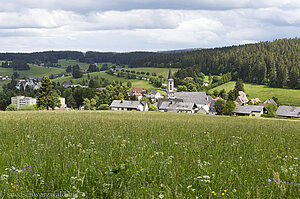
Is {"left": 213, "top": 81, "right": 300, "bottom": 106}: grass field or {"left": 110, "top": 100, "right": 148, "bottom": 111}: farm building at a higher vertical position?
{"left": 213, "top": 81, "right": 300, "bottom": 106}: grass field

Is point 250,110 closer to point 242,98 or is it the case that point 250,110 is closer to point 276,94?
point 242,98

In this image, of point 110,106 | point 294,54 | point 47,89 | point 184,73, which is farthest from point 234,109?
point 294,54

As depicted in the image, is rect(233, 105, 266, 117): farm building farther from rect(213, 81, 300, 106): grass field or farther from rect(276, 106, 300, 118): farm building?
rect(213, 81, 300, 106): grass field

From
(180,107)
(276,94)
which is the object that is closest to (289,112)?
(180,107)

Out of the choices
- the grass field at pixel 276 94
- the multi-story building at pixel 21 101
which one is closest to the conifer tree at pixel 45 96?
the multi-story building at pixel 21 101

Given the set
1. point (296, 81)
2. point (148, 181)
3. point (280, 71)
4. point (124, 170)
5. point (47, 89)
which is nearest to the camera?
point (124, 170)

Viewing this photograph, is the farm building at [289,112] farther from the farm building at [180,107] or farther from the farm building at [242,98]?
the farm building at [180,107]

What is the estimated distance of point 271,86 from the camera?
489 feet

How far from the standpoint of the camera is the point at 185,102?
10000 cm

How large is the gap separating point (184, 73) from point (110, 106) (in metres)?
121

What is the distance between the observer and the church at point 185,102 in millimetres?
95256

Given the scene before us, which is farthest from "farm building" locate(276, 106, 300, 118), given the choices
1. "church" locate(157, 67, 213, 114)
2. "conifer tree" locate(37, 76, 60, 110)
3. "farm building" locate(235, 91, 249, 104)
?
"conifer tree" locate(37, 76, 60, 110)

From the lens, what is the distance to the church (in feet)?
313

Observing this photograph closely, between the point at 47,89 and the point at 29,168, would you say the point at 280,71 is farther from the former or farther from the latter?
the point at 29,168
